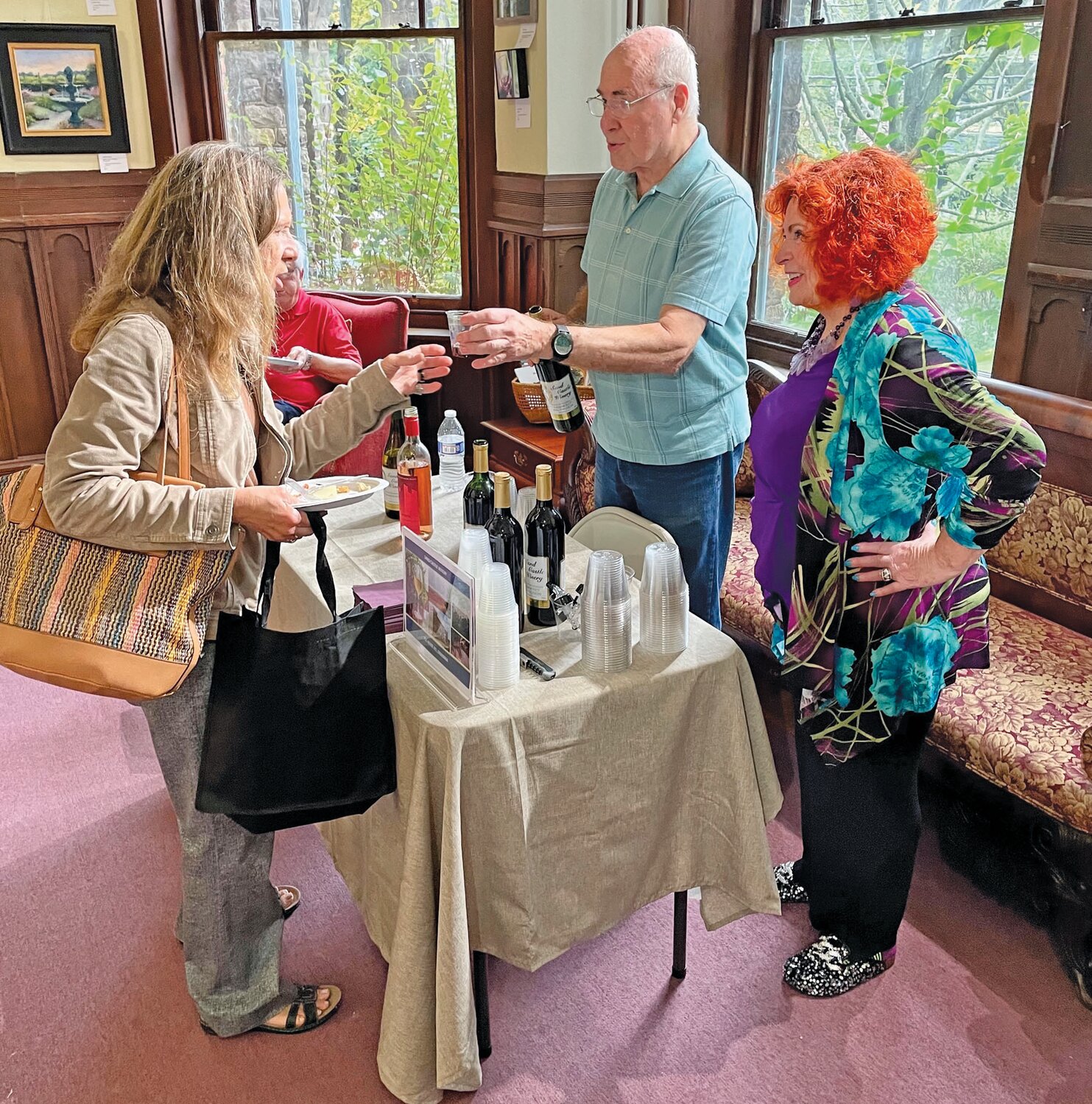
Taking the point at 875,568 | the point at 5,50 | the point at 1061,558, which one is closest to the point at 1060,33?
the point at 1061,558

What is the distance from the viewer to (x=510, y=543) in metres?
1.91

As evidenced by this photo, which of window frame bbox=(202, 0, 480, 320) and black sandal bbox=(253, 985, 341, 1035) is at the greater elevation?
window frame bbox=(202, 0, 480, 320)

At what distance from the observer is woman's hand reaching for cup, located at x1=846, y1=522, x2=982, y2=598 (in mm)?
1710

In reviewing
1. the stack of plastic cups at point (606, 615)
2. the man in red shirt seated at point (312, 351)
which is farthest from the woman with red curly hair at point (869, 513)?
the man in red shirt seated at point (312, 351)

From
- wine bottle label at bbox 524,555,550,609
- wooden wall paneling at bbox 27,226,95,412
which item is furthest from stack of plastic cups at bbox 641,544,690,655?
wooden wall paneling at bbox 27,226,95,412

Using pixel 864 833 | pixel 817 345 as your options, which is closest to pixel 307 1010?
pixel 864 833

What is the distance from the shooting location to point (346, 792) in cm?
167

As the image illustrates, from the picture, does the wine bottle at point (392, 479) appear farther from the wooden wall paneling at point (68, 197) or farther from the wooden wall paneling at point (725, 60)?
the wooden wall paneling at point (68, 197)

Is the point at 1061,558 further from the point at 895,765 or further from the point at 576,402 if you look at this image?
the point at 576,402

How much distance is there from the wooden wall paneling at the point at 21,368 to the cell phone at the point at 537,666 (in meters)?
3.70

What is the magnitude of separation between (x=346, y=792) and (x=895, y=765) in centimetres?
102

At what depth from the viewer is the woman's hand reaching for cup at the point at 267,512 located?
1581mm

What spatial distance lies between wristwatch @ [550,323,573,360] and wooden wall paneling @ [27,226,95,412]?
319cm

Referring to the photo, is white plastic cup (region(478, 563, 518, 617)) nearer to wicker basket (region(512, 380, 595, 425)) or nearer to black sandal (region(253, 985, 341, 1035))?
black sandal (region(253, 985, 341, 1035))
